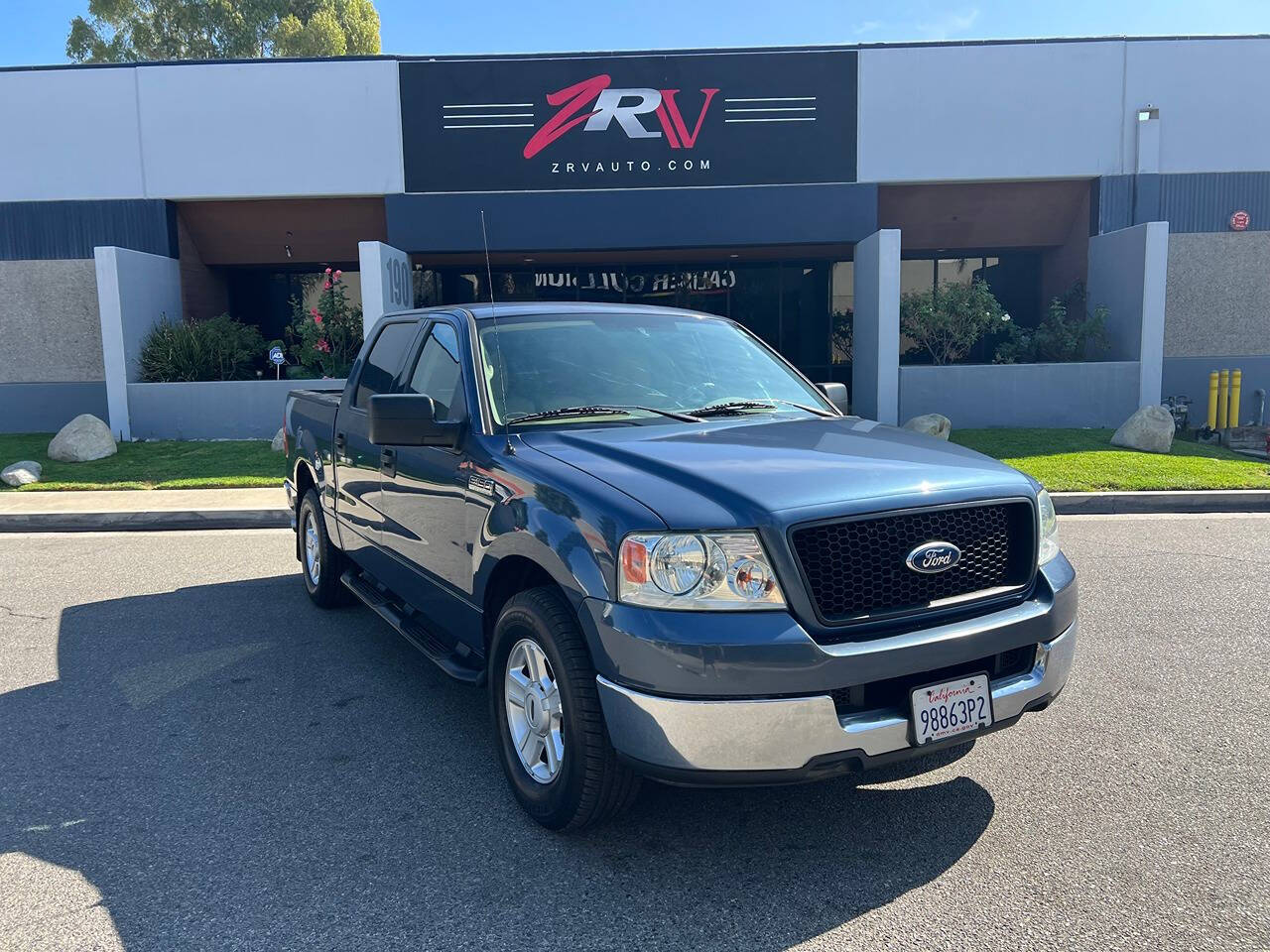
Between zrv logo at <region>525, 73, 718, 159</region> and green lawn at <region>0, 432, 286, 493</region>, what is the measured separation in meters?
7.12

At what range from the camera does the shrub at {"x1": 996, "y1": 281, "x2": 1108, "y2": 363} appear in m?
16.0

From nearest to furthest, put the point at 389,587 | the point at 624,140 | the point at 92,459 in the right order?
the point at 389,587 → the point at 92,459 → the point at 624,140

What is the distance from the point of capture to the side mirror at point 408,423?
12.6 feet

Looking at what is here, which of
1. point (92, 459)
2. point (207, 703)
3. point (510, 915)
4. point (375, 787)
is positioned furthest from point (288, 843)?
point (92, 459)

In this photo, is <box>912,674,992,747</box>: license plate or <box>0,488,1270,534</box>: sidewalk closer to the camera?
<box>912,674,992,747</box>: license plate

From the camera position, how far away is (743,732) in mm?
2871

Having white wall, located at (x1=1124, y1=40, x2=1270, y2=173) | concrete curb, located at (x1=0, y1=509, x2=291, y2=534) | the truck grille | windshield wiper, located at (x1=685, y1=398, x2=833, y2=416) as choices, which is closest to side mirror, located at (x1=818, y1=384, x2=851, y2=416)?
windshield wiper, located at (x1=685, y1=398, x2=833, y2=416)

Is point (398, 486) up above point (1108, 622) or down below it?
above

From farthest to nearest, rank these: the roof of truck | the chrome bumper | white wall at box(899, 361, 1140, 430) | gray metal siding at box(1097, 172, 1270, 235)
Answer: gray metal siding at box(1097, 172, 1270, 235) → white wall at box(899, 361, 1140, 430) → the roof of truck → the chrome bumper

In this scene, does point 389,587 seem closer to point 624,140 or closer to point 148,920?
point 148,920

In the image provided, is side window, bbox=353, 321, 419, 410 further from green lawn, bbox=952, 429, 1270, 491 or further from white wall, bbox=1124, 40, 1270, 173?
white wall, bbox=1124, 40, 1270, 173

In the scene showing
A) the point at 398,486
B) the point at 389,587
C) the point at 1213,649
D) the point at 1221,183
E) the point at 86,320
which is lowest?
the point at 1213,649

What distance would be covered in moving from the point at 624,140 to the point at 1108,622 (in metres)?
13.0

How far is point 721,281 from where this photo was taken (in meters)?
19.9
